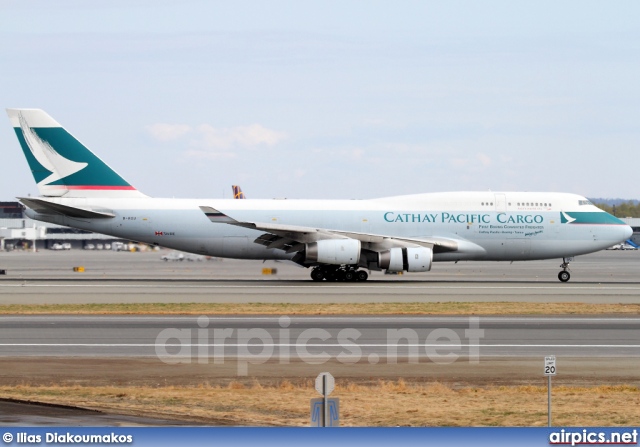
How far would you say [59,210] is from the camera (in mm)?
46312

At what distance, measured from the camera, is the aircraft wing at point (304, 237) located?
4503 cm

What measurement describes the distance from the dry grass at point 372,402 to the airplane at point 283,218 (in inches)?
1138

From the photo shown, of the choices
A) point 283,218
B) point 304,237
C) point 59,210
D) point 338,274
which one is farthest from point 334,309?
point 59,210

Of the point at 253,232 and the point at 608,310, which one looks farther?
the point at 253,232

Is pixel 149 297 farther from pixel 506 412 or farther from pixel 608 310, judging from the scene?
pixel 506 412

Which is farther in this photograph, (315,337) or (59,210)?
(59,210)

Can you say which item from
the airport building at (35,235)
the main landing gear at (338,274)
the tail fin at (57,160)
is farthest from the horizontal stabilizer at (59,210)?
the airport building at (35,235)

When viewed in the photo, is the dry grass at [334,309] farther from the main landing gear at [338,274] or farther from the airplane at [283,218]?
the main landing gear at [338,274]

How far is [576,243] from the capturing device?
49594mm

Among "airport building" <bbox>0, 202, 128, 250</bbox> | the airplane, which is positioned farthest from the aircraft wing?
"airport building" <bbox>0, 202, 128, 250</bbox>

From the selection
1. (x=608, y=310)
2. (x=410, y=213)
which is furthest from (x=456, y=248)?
(x=608, y=310)

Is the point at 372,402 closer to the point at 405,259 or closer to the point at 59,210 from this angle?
the point at 405,259

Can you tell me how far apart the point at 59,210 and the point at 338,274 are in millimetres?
13888

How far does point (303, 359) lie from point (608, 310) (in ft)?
50.3
